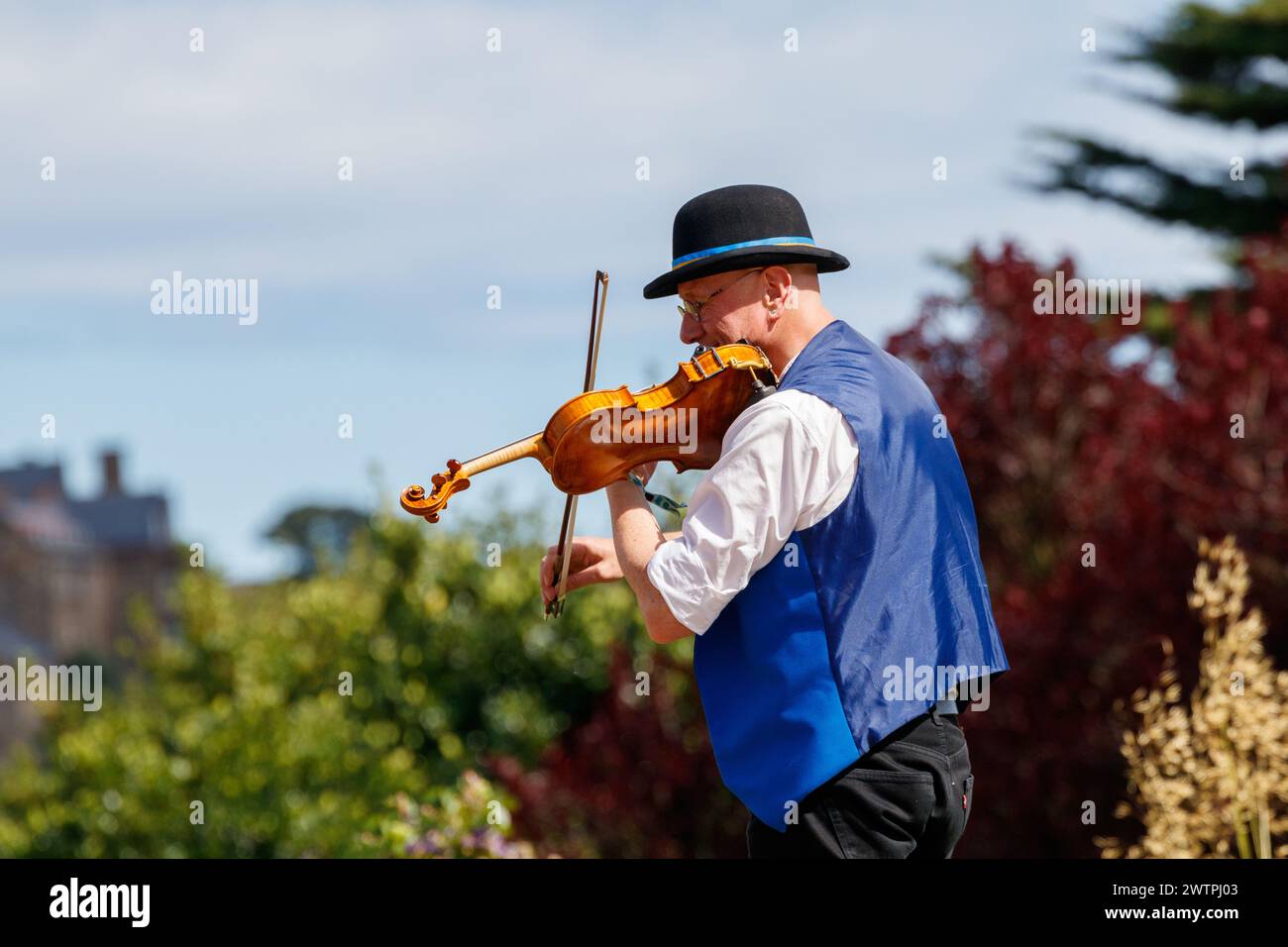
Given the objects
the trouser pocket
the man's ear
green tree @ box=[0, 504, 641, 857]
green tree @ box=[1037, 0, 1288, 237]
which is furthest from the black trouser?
green tree @ box=[1037, 0, 1288, 237]

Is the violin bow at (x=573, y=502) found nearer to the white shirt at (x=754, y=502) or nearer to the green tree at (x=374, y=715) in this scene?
the white shirt at (x=754, y=502)

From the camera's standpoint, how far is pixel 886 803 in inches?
96.5

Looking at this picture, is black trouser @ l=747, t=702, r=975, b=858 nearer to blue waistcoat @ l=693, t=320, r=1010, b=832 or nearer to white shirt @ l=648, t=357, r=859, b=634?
blue waistcoat @ l=693, t=320, r=1010, b=832

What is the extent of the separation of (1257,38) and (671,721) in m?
13.7

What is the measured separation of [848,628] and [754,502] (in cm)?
26

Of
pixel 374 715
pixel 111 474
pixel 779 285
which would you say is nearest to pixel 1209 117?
pixel 374 715

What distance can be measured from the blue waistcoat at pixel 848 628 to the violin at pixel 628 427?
0.11 meters

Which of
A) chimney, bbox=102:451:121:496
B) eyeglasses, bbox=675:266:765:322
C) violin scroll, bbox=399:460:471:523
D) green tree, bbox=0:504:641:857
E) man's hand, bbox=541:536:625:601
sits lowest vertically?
green tree, bbox=0:504:641:857

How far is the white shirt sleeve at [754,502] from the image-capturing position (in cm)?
241

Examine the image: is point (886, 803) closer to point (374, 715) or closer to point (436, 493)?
point (436, 493)

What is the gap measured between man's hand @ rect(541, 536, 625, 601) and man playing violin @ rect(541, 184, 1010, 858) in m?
0.26

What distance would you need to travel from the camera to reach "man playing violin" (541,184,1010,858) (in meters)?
2.43

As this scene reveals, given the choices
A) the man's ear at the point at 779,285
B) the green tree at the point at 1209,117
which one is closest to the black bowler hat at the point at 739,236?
the man's ear at the point at 779,285

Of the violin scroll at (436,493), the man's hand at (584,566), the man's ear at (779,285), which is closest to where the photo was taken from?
the violin scroll at (436,493)
